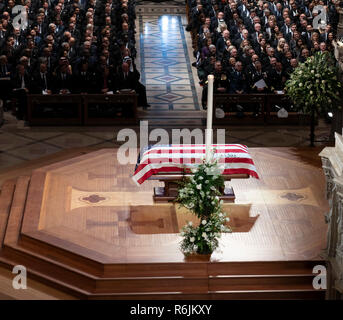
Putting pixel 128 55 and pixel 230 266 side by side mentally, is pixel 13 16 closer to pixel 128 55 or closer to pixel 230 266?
pixel 128 55

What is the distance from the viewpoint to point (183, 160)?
11.0 m

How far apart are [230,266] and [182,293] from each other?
67cm

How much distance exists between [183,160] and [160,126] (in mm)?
4989

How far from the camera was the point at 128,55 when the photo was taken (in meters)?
17.9

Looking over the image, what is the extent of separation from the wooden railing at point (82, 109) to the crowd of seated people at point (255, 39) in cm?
179

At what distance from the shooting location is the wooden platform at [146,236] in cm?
927

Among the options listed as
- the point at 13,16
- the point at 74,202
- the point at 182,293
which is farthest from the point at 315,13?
the point at 182,293

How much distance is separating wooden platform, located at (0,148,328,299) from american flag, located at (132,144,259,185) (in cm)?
40

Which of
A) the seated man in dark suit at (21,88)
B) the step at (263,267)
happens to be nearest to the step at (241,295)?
the step at (263,267)

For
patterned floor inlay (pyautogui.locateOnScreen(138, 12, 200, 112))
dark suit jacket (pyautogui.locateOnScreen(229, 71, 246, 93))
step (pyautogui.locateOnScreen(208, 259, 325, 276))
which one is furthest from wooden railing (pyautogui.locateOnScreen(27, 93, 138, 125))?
step (pyautogui.locateOnScreen(208, 259, 325, 276))

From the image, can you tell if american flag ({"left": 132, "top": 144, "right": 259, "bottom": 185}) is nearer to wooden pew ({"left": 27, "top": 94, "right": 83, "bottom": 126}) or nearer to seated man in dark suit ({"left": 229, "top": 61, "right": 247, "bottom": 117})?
wooden pew ({"left": 27, "top": 94, "right": 83, "bottom": 126})

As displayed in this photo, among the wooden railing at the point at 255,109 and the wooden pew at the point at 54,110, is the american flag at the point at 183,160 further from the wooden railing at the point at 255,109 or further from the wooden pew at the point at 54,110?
the wooden pew at the point at 54,110

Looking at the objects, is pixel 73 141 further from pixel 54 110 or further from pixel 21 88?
pixel 21 88

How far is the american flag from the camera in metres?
10.9
